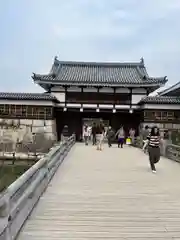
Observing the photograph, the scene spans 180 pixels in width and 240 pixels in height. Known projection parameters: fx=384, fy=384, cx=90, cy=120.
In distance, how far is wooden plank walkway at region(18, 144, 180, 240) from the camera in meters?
5.43

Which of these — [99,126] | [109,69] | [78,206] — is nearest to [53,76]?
[109,69]

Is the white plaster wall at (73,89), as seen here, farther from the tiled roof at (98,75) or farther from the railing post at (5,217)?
the railing post at (5,217)

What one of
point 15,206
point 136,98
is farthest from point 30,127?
point 15,206

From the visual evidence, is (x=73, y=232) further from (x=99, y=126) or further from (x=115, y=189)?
(x=99, y=126)

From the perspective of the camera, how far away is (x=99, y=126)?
87.9 ft

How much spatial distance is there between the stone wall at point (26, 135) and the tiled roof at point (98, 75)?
4.67 metres

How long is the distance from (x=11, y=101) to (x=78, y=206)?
1244 inches

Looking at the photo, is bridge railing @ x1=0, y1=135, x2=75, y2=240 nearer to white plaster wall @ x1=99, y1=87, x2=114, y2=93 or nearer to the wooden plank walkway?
the wooden plank walkway

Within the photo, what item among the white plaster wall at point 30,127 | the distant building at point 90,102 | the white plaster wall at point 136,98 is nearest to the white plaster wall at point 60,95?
the distant building at point 90,102

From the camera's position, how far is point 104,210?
6980mm

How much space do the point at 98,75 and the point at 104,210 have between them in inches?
1463

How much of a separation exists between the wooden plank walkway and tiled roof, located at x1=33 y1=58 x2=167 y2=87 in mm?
27764

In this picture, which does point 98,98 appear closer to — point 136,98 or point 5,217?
point 136,98

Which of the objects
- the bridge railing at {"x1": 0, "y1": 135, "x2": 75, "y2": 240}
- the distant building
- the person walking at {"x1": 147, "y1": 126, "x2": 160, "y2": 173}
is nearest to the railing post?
the bridge railing at {"x1": 0, "y1": 135, "x2": 75, "y2": 240}
